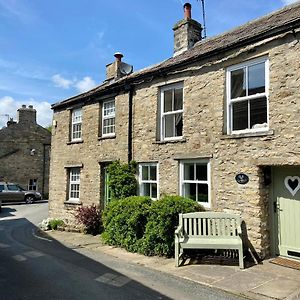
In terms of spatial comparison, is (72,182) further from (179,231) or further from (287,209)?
(287,209)

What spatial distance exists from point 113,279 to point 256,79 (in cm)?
618

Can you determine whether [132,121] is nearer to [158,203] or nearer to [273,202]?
[158,203]

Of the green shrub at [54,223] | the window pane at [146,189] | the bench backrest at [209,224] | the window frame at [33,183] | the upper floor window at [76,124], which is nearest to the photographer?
the bench backrest at [209,224]

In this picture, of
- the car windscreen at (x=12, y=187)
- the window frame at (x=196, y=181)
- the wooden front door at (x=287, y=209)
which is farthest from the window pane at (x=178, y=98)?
the car windscreen at (x=12, y=187)

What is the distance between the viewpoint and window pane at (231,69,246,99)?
9.47 metres

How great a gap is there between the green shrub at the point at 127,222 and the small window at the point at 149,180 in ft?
3.84

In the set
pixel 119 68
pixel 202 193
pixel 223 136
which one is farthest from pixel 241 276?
pixel 119 68

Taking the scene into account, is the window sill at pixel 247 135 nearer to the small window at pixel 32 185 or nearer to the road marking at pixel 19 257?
the road marking at pixel 19 257

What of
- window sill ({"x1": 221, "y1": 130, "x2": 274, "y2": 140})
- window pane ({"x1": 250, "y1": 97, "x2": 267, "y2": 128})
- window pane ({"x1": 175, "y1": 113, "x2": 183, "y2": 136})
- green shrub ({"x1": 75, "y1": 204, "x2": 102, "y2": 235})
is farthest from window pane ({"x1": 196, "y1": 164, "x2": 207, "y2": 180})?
→ green shrub ({"x1": 75, "y1": 204, "x2": 102, "y2": 235})

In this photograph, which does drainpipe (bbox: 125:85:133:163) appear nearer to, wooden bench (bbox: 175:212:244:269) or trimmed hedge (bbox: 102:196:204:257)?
trimmed hedge (bbox: 102:196:204:257)

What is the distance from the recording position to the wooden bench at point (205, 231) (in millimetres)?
8094

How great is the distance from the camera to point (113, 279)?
282 inches

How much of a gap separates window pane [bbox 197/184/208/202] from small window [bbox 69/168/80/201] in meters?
7.09

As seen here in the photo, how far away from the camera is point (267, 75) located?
8.79 meters
